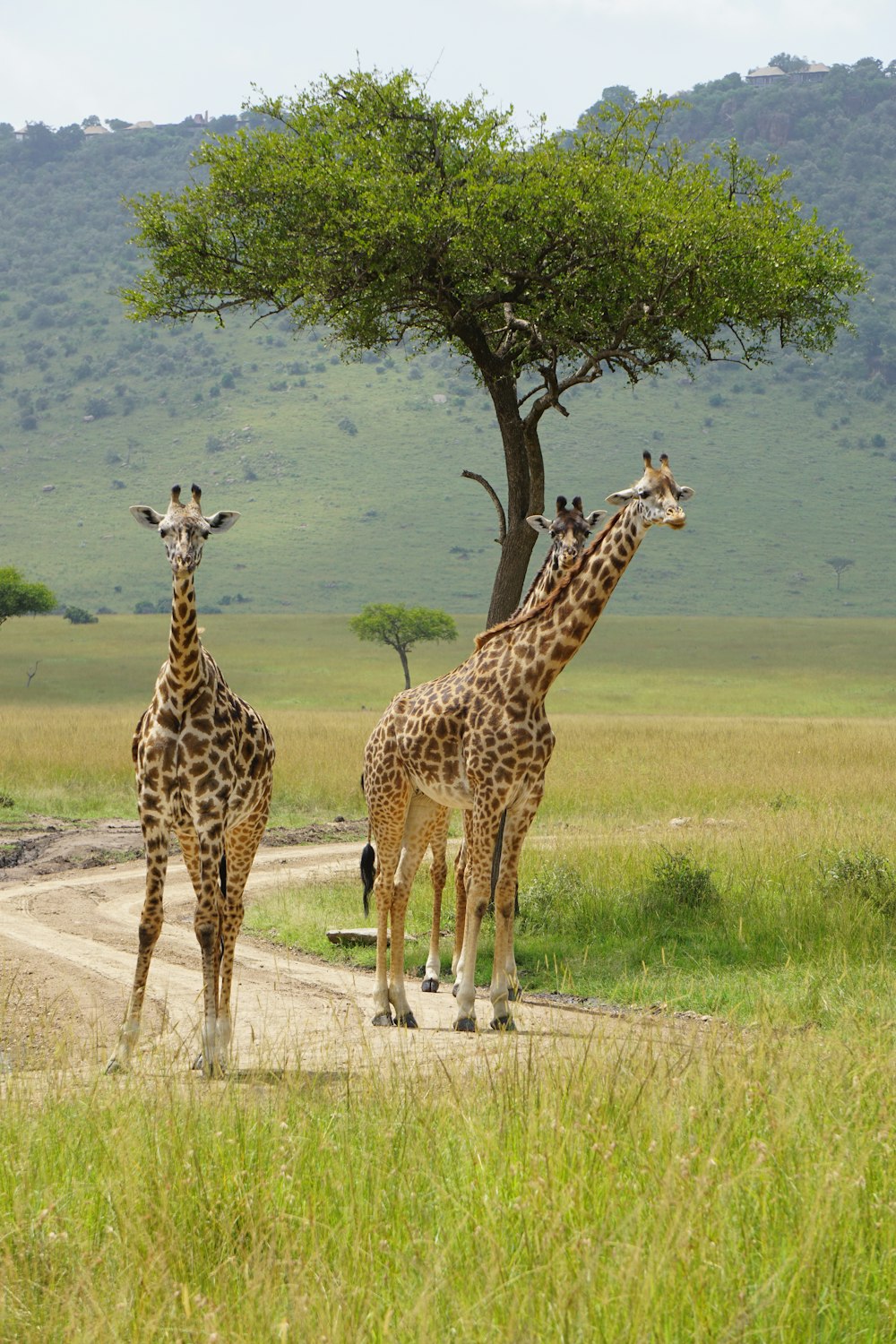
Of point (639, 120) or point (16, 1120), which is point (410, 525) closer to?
point (639, 120)

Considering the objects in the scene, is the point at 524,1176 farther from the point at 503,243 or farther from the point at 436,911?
the point at 503,243

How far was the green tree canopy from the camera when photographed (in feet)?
195

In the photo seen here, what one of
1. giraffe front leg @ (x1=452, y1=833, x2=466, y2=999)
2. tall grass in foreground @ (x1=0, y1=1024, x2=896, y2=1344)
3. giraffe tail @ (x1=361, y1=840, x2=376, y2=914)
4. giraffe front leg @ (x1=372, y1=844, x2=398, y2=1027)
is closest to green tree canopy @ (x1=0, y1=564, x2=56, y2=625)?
giraffe tail @ (x1=361, y1=840, x2=376, y2=914)

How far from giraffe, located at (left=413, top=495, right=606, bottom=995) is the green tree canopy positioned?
50.2 meters

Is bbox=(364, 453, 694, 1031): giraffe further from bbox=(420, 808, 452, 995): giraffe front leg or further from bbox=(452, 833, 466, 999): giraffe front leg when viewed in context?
bbox=(420, 808, 452, 995): giraffe front leg

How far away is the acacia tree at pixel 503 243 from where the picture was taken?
15.5 m

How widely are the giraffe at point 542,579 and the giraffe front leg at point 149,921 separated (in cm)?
322

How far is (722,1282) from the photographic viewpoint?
14.7ft

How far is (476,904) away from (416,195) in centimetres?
861

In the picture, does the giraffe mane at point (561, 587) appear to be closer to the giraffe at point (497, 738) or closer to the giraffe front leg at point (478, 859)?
the giraffe at point (497, 738)

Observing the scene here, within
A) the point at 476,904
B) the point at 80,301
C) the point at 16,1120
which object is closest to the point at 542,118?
the point at 476,904

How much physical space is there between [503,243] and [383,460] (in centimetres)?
13415

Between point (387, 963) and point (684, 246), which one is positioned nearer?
point (387, 963)

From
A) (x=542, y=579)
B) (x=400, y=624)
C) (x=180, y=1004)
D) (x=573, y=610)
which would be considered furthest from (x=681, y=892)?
(x=400, y=624)
